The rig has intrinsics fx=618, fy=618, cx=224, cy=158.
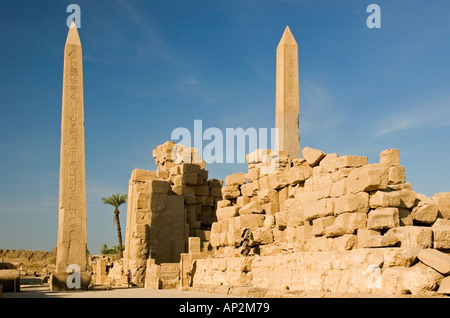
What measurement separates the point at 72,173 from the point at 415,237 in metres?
8.48

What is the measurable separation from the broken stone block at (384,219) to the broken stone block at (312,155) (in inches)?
103

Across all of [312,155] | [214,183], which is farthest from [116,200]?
[312,155]

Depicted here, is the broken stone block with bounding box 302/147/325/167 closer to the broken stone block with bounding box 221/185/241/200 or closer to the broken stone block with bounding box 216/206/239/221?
the broken stone block with bounding box 216/206/239/221

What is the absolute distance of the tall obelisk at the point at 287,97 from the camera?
16.1 meters

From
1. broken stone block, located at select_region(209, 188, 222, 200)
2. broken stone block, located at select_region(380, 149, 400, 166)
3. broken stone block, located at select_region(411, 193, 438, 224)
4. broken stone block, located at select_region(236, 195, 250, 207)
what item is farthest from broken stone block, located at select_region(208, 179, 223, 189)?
broken stone block, located at select_region(411, 193, 438, 224)

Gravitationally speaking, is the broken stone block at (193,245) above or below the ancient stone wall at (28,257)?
above

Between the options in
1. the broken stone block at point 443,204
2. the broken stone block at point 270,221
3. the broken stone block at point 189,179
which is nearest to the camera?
the broken stone block at point 443,204

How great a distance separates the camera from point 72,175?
46.9 ft

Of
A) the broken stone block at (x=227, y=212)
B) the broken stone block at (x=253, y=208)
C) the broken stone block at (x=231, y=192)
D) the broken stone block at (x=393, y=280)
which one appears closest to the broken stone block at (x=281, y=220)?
the broken stone block at (x=253, y=208)

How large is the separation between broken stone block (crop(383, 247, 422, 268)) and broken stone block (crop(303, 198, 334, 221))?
6.56ft

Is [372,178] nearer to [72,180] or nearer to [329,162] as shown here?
[329,162]

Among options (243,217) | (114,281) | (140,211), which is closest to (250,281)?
(243,217)

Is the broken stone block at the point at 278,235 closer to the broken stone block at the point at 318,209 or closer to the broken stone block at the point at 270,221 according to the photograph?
the broken stone block at the point at 270,221

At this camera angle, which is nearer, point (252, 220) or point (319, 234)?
point (319, 234)
